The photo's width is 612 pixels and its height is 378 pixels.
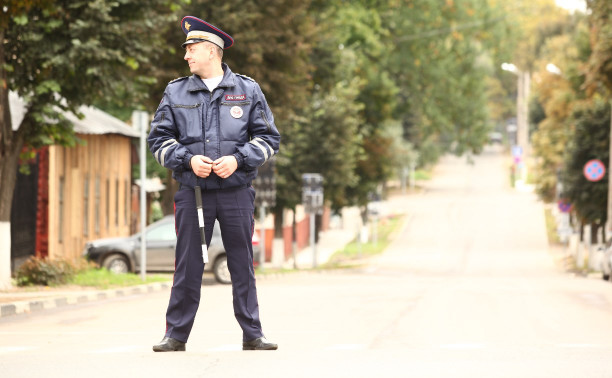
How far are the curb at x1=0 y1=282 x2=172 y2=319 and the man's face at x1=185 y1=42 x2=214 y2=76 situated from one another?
7820 millimetres

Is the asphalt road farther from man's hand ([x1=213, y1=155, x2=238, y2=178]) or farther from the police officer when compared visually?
man's hand ([x1=213, y1=155, x2=238, y2=178])

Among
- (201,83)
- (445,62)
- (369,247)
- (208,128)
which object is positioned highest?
(445,62)

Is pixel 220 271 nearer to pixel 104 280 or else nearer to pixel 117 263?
pixel 117 263

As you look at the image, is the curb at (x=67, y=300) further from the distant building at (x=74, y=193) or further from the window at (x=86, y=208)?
the window at (x=86, y=208)

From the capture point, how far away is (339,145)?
46.2 metres

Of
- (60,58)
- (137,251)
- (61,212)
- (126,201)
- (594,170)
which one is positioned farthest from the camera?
(594,170)

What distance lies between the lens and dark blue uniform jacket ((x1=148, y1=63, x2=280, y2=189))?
7.18 meters

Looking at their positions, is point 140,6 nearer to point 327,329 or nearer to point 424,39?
point 327,329

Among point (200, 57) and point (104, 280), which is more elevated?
point (200, 57)

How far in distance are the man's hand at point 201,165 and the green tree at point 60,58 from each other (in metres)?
10.3

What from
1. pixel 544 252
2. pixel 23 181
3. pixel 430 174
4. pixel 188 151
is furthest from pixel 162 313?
pixel 430 174

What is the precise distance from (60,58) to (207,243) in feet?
35.0

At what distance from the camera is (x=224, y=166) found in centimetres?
705

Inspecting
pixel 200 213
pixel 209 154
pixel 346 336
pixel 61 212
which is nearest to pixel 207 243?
pixel 200 213
